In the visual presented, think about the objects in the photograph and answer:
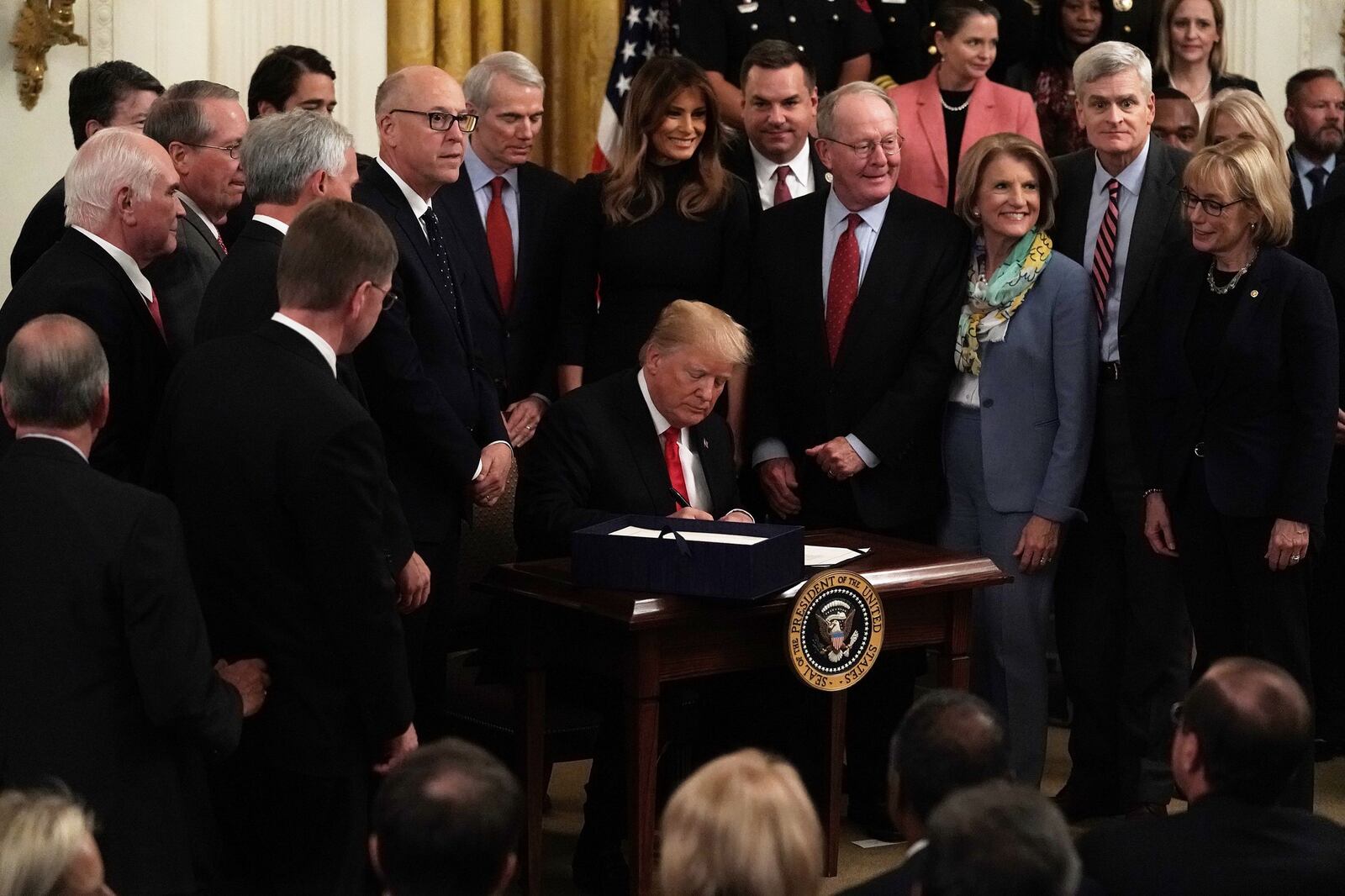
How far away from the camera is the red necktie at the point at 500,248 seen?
5281 millimetres

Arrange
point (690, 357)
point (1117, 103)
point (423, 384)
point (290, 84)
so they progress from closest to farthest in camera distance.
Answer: point (423, 384) < point (690, 357) < point (1117, 103) < point (290, 84)

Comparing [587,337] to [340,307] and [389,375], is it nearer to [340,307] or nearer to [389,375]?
[389,375]

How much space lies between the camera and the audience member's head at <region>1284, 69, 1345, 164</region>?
6.41 metres

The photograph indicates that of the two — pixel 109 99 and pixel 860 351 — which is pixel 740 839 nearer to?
pixel 860 351

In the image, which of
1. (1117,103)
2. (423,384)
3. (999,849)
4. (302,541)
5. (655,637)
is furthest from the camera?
(1117,103)

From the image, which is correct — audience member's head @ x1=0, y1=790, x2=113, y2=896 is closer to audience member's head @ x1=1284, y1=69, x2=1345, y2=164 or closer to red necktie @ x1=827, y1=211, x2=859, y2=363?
red necktie @ x1=827, y1=211, x2=859, y2=363

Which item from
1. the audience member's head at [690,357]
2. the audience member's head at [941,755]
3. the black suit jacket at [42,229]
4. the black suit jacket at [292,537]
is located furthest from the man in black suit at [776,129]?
the audience member's head at [941,755]

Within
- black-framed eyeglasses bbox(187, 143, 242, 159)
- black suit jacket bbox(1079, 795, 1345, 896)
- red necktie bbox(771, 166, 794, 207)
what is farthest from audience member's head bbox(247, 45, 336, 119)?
black suit jacket bbox(1079, 795, 1345, 896)

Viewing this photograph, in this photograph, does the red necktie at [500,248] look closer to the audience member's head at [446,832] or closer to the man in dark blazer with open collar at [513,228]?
the man in dark blazer with open collar at [513,228]

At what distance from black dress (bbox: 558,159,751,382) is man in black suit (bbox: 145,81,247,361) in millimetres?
1002

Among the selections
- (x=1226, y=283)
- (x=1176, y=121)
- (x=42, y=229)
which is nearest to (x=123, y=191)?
(x=42, y=229)

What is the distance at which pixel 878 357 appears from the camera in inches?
199

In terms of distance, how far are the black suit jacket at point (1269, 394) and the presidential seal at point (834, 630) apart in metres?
1.00

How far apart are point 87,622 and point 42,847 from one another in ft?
2.55
